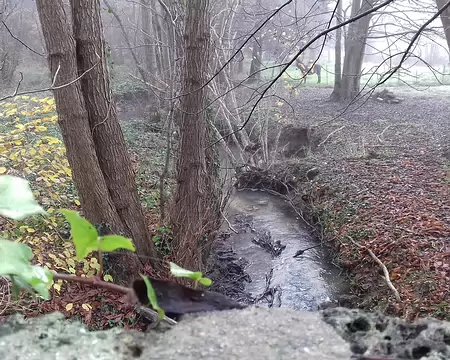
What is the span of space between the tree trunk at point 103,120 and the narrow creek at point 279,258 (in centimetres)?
221

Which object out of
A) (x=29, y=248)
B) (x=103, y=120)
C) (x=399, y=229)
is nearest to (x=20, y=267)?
(x=29, y=248)

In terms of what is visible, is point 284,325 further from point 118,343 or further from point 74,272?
point 74,272

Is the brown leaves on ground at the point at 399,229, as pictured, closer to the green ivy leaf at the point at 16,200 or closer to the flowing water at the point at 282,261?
the flowing water at the point at 282,261

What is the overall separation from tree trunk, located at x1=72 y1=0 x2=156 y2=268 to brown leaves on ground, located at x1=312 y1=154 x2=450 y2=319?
3108 mm

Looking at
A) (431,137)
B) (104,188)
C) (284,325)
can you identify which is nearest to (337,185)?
(431,137)

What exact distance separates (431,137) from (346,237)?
20.4 ft

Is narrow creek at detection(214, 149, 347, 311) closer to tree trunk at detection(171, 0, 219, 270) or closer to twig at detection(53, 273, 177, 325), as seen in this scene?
tree trunk at detection(171, 0, 219, 270)

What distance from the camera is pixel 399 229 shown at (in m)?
5.95

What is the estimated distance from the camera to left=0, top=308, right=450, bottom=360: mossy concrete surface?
31.9 inches

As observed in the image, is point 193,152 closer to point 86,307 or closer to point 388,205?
point 86,307

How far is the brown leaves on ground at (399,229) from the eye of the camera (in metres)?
4.66

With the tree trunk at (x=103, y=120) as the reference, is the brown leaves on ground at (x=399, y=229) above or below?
below

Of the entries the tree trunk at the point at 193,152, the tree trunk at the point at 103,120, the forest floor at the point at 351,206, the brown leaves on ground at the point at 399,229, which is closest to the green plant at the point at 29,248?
the forest floor at the point at 351,206

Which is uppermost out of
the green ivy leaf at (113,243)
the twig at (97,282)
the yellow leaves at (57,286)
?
the green ivy leaf at (113,243)
